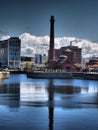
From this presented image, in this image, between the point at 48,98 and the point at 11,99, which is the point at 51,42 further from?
the point at 11,99

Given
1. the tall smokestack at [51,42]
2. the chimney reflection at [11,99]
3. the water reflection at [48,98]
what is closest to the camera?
the chimney reflection at [11,99]

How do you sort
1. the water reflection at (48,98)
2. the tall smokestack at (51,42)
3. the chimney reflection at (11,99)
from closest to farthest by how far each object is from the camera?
the chimney reflection at (11,99)
the water reflection at (48,98)
the tall smokestack at (51,42)

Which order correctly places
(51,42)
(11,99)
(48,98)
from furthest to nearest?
(51,42) < (48,98) < (11,99)

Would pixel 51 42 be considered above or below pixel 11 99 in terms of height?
above

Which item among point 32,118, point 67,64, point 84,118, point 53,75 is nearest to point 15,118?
point 32,118

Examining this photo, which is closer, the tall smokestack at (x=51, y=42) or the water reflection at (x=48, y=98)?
the water reflection at (x=48, y=98)

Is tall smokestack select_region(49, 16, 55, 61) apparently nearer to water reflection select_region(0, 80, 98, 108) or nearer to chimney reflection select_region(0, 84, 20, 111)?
water reflection select_region(0, 80, 98, 108)

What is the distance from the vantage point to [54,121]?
19438 millimetres

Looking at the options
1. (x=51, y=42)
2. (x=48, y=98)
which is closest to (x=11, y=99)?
(x=48, y=98)

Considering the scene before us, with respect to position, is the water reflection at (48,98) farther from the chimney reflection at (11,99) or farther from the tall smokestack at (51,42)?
the tall smokestack at (51,42)

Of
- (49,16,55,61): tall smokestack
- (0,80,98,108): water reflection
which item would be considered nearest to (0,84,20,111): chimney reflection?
(0,80,98,108): water reflection

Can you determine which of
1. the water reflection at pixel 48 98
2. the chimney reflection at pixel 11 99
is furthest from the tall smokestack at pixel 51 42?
the chimney reflection at pixel 11 99

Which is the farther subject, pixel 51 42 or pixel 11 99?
pixel 51 42

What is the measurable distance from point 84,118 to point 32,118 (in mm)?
3046
